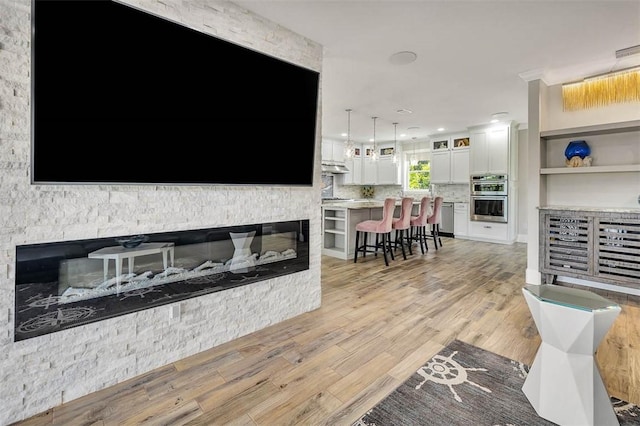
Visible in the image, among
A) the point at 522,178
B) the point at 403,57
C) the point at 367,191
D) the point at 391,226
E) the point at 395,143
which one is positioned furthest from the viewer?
the point at 367,191

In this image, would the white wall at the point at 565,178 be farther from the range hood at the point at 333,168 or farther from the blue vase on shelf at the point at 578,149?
the range hood at the point at 333,168

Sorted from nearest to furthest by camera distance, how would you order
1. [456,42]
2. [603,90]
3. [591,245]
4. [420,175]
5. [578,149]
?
[456,42]
[591,245]
[603,90]
[578,149]
[420,175]

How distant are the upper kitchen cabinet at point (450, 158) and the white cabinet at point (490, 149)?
0.94ft

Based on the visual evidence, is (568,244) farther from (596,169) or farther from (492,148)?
(492,148)

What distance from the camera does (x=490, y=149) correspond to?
6609mm

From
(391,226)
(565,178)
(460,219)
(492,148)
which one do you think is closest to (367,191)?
(460,219)

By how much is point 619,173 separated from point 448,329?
3065 mm

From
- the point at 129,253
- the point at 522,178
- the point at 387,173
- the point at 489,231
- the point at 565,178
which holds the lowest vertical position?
the point at 489,231

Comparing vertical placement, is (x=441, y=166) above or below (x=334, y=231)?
above

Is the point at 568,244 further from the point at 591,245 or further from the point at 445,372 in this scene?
the point at 445,372

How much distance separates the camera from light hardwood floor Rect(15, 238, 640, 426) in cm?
162

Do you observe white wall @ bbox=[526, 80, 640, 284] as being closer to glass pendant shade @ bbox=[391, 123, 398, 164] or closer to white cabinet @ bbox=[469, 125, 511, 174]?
white cabinet @ bbox=[469, 125, 511, 174]

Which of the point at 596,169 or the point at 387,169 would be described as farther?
the point at 387,169

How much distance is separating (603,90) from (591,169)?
0.99 meters
